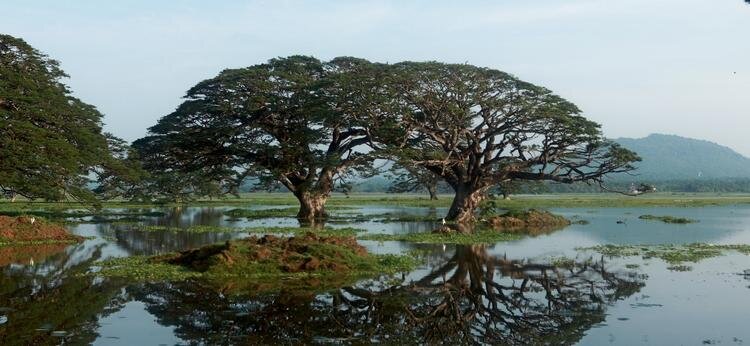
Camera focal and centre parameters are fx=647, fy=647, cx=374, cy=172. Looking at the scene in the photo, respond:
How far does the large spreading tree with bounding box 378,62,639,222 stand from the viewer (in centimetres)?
4275

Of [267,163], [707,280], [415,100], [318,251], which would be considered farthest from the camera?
[267,163]

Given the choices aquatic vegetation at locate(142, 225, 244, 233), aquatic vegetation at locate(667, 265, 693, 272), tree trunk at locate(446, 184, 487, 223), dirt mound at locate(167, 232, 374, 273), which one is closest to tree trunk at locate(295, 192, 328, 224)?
tree trunk at locate(446, 184, 487, 223)

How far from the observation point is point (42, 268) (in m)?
20.4

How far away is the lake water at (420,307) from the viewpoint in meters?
12.1

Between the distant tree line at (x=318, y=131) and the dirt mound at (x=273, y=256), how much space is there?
57.8 feet

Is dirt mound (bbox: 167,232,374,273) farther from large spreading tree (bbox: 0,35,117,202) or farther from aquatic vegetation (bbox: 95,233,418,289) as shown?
large spreading tree (bbox: 0,35,117,202)

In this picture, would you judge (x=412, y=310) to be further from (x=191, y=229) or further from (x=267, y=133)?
(x=267, y=133)

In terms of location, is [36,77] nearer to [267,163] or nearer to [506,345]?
[267,163]

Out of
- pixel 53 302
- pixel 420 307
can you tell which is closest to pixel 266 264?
pixel 53 302

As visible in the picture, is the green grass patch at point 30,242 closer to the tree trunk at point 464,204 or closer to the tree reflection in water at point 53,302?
the tree reflection in water at point 53,302

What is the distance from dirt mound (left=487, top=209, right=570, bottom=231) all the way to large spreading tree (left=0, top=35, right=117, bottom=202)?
2491cm

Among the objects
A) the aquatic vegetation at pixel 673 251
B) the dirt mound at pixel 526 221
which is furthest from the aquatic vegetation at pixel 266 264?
the dirt mound at pixel 526 221

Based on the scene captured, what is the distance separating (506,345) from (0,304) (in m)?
11.0

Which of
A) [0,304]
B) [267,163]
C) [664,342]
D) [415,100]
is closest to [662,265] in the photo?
[664,342]
